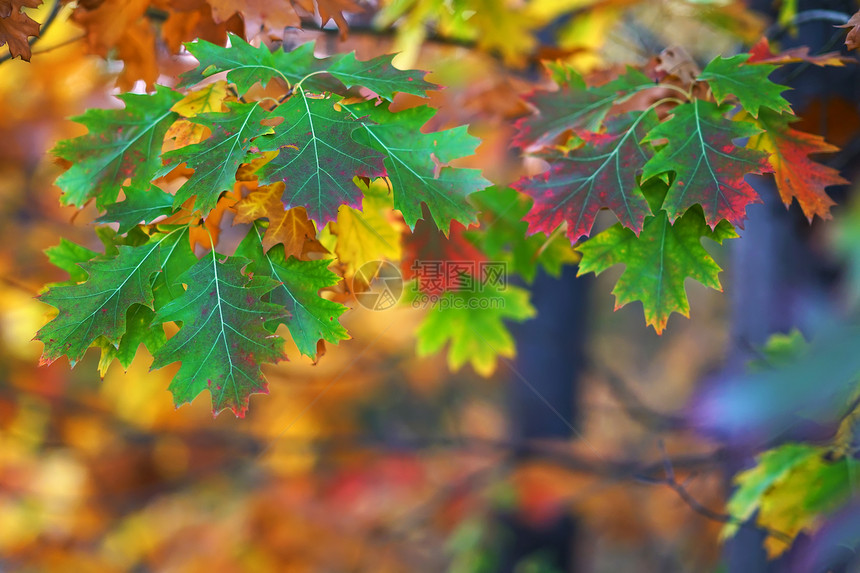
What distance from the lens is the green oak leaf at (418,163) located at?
3.97ft

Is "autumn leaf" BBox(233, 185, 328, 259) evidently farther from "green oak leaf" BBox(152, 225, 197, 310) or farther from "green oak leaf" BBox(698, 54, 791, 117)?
"green oak leaf" BBox(698, 54, 791, 117)

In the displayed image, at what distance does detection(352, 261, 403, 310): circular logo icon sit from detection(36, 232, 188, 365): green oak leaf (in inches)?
19.8

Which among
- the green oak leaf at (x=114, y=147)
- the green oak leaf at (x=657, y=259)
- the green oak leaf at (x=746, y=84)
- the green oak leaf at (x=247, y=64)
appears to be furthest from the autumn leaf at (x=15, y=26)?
the green oak leaf at (x=746, y=84)

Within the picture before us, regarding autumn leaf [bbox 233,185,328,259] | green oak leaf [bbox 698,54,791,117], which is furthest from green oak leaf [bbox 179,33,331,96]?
green oak leaf [bbox 698,54,791,117]

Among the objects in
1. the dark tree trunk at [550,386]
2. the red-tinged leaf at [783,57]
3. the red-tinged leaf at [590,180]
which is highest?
the red-tinged leaf at [783,57]

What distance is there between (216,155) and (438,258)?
2.78 feet

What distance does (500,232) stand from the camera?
6.38 feet

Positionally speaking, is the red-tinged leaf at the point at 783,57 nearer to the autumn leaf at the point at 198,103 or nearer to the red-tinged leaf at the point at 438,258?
the red-tinged leaf at the point at 438,258

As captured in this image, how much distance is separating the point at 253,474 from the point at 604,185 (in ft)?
14.8

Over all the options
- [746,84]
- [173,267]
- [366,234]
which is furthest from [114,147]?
[746,84]

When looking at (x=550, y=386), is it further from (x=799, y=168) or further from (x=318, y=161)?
(x=318, y=161)

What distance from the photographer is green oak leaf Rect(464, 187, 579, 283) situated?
1.83 m

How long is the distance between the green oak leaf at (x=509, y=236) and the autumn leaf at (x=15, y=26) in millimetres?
1212

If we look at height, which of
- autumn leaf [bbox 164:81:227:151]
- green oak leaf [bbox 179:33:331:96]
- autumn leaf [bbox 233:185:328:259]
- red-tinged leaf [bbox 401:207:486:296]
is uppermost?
green oak leaf [bbox 179:33:331:96]
